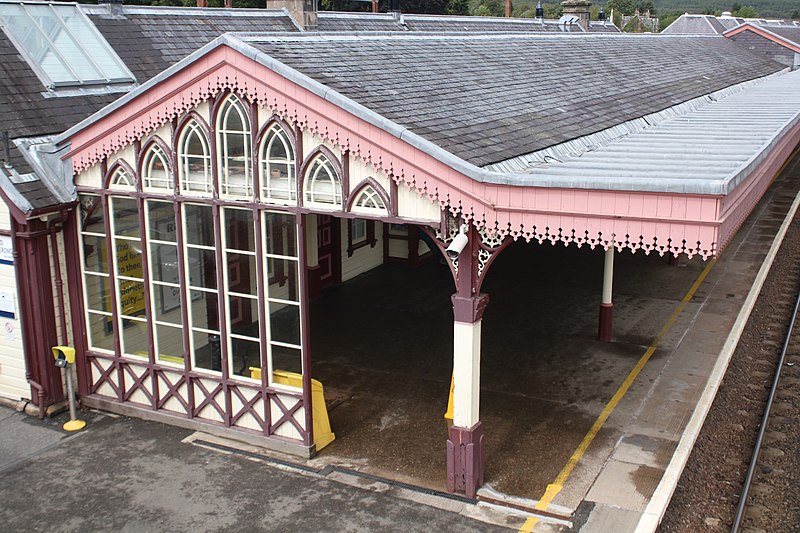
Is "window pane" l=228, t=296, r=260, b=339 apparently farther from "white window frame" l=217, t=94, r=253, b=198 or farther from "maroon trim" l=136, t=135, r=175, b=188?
"maroon trim" l=136, t=135, r=175, b=188

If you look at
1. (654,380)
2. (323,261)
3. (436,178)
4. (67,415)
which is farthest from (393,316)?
(436,178)

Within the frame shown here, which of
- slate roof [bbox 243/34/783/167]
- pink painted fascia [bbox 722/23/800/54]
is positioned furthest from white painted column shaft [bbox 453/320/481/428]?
pink painted fascia [bbox 722/23/800/54]

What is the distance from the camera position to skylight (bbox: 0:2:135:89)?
12.2 m

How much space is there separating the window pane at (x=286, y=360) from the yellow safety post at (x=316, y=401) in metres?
0.08

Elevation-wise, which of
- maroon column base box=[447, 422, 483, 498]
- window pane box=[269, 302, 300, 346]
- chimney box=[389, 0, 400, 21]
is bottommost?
maroon column base box=[447, 422, 483, 498]

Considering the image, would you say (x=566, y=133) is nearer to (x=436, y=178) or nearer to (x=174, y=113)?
(x=436, y=178)

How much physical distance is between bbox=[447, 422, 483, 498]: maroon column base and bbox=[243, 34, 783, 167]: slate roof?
2.82 metres

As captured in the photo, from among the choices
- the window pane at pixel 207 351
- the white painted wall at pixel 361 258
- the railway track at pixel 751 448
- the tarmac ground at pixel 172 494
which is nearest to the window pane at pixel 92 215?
the window pane at pixel 207 351

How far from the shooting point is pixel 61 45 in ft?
42.4

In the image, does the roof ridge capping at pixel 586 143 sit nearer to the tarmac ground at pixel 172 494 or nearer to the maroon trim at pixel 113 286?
the tarmac ground at pixel 172 494

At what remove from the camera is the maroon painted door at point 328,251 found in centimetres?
1639

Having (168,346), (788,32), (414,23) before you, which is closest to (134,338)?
(168,346)

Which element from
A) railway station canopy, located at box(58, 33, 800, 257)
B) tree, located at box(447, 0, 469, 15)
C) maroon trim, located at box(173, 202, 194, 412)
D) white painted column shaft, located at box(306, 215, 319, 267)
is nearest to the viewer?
railway station canopy, located at box(58, 33, 800, 257)

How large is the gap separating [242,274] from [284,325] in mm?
807
